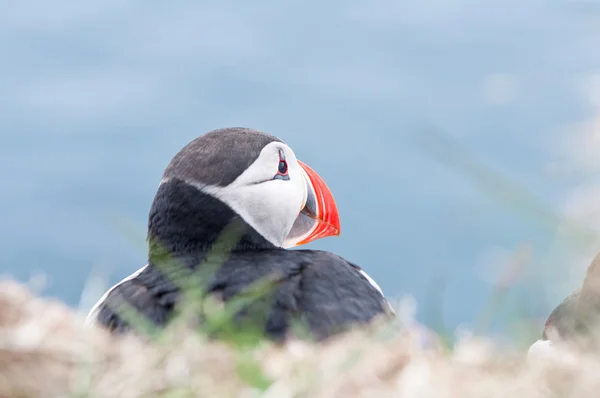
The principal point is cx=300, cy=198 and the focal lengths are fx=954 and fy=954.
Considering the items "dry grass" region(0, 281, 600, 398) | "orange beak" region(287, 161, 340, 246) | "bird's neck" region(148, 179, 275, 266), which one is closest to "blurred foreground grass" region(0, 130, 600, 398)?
"dry grass" region(0, 281, 600, 398)

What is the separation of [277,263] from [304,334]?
0.58 metres

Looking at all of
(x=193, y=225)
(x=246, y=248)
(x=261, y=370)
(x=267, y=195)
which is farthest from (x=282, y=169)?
(x=261, y=370)

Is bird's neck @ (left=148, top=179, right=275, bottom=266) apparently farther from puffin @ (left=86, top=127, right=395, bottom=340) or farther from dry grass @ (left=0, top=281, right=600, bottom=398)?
dry grass @ (left=0, top=281, right=600, bottom=398)

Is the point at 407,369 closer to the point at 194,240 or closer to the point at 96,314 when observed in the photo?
the point at 96,314

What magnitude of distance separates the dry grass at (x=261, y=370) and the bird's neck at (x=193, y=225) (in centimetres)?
155

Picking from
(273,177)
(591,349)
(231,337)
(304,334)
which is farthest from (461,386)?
(273,177)

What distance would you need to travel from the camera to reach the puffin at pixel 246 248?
3.27m

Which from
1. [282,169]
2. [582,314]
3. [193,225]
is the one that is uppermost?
[282,169]

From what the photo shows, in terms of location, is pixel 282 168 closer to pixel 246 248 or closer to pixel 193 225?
pixel 246 248

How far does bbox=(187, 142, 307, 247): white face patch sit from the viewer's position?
4.12m

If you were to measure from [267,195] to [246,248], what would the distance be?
0.93ft

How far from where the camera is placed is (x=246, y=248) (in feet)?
13.5

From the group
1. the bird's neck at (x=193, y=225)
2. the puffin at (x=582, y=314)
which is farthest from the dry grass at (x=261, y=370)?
A: the bird's neck at (x=193, y=225)

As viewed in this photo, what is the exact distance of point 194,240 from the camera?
13.2ft
